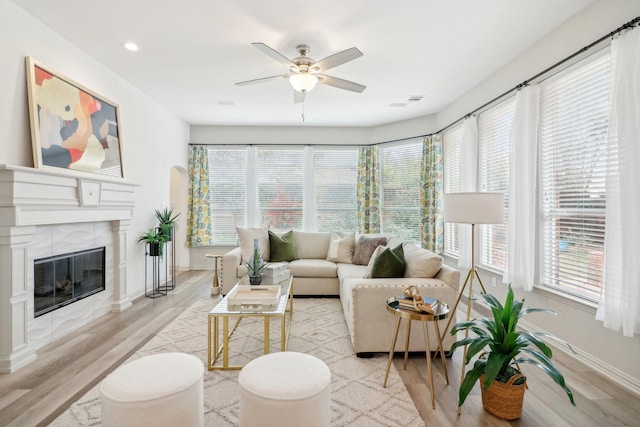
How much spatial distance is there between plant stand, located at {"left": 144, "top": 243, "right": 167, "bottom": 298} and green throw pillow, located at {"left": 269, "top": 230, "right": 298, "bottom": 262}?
1606 millimetres

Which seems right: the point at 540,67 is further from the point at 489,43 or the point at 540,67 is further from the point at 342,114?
the point at 342,114

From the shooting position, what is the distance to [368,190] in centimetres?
627

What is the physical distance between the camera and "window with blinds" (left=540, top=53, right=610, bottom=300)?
8.25 ft

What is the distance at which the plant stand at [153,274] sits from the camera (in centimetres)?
447

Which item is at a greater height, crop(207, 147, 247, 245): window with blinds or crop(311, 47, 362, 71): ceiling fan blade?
crop(311, 47, 362, 71): ceiling fan blade

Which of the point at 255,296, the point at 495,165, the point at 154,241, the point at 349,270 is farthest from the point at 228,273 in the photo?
the point at 495,165

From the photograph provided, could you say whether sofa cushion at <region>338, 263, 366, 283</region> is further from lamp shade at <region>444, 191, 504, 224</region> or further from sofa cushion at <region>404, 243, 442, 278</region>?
lamp shade at <region>444, 191, 504, 224</region>

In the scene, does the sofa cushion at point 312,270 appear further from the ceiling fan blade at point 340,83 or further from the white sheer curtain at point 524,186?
the ceiling fan blade at point 340,83

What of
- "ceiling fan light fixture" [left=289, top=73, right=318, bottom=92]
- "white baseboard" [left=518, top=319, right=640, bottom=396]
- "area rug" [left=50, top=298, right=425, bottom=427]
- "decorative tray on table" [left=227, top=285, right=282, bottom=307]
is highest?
"ceiling fan light fixture" [left=289, top=73, right=318, bottom=92]

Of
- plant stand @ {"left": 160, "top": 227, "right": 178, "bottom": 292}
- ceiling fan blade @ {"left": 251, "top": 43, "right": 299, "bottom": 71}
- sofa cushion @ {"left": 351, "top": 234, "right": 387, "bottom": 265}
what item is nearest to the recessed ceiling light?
ceiling fan blade @ {"left": 251, "top": 43, "right": 299, "bottom": 71}

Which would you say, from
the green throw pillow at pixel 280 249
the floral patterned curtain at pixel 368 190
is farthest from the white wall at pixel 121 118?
the floral patterned curtain at pixel 368 190

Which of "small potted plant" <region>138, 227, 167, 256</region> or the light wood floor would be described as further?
"small potted plant" <region>138, 227, 167, 256</region>

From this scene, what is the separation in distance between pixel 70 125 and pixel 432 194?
4980 mm

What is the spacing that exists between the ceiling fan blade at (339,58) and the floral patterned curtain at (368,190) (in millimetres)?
3421
